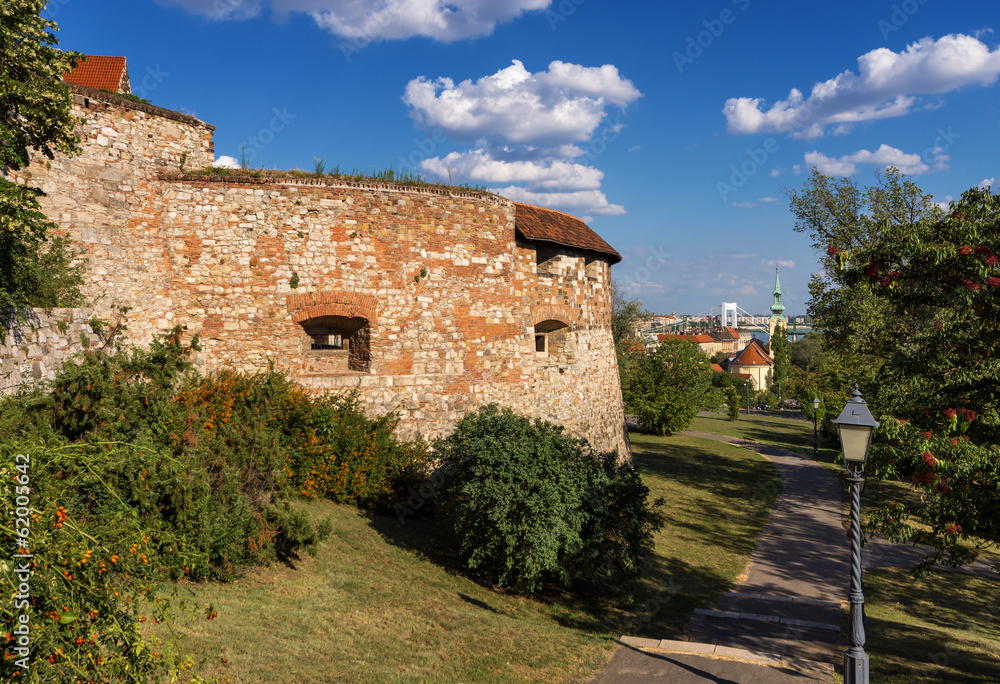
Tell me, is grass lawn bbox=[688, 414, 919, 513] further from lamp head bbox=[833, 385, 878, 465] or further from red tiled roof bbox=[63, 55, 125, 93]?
red tiled roof bbox=[63, 55, 125, 93]

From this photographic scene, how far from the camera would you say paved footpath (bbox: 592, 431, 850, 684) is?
22.2ft

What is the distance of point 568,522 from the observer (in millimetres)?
9141

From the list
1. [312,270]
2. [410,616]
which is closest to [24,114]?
[312,270]

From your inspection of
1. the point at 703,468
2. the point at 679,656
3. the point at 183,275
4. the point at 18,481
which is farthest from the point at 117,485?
the point at 703,468

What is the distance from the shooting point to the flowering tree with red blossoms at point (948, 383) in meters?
5.73

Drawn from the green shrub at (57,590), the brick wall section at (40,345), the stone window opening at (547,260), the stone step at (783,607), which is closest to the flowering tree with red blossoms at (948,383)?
the stone step at (783,607)

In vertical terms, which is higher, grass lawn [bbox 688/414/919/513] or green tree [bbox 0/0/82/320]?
green tree [bbox 0/0/82/320]

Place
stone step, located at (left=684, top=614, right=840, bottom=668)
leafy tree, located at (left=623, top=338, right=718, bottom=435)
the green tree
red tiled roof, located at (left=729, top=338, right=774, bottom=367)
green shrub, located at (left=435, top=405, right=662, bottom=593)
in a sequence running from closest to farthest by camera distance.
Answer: the green tree, stone step, located at (left=684, top=614, right=840, bottom=668), green shrub, located at (left=435, top=405, right=662, bottom=593), leafy tree, located at (left=623, top=338, right=718, bottom=435), red tiled roof, located at (left=729, top=338, right=774, bottom=367)

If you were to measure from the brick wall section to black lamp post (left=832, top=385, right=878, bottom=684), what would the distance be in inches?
375

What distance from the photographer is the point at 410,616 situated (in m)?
7.43

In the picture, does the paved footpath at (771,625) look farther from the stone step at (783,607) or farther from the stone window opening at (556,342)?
the stone window opening at (556,342)

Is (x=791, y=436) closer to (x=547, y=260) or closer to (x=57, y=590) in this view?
(x=547, y=260)

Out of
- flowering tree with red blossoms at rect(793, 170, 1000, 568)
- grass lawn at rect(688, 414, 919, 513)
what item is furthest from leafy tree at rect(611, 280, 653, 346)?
flowering tree with red blossoms at rect(793, 170, 1000, 568)

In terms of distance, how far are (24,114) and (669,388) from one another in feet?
87.4
